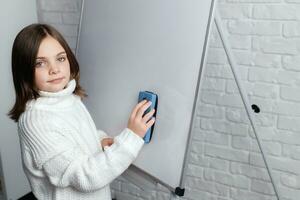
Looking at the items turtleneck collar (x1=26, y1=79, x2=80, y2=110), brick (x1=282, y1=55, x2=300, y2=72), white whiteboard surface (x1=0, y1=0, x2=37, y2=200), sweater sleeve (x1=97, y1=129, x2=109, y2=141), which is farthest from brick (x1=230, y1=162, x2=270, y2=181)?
white whiteboard surface (x1=0, y1=0, x2=37, y2=200)

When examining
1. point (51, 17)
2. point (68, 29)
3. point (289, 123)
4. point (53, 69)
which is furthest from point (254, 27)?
point (51, 17)

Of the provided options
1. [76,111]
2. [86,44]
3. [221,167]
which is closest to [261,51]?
[221,167]

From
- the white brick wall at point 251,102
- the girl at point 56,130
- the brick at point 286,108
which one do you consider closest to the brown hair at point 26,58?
the girl at point 56,130

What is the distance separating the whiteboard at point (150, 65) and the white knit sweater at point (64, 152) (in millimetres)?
114

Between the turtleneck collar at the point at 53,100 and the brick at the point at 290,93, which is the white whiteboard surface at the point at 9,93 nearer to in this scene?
the turtleneck collar at the point at 53,100

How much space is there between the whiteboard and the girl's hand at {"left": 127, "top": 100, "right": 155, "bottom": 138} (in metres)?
0.03

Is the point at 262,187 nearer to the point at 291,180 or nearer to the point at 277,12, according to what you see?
the point at 291,180

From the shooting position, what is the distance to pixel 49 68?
41.8 inches

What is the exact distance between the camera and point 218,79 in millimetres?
1645

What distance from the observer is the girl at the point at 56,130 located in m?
1.00

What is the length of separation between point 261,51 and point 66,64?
82cm

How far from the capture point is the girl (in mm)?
1004

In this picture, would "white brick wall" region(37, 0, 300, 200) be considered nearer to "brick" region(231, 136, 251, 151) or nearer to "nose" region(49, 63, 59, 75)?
"brick" region(231, 136, 251, 151)

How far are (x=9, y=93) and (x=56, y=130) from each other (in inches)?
41.7
